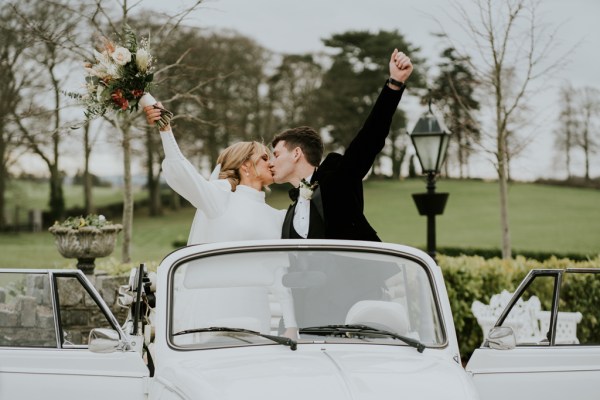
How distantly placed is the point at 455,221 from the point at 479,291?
3659 centimetres

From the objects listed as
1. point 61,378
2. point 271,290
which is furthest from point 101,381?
point 271,290

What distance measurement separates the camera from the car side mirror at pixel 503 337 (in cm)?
445

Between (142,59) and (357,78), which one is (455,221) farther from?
(142,59)

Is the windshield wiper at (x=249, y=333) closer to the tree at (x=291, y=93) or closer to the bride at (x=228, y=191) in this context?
the bride at (x=228, y=191)

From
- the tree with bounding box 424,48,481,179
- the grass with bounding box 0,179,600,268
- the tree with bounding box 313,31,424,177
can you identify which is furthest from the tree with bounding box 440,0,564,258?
the tree with bounding box 313,31,424,177

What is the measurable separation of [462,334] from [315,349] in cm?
911

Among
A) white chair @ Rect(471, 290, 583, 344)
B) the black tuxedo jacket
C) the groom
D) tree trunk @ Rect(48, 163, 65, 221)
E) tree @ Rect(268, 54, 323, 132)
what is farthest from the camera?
tree @ Rect(268, 54, 323, 132)

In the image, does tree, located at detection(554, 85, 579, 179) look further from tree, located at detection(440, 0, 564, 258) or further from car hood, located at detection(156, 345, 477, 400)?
car hood, located at detection(156, 345, 477, 400)

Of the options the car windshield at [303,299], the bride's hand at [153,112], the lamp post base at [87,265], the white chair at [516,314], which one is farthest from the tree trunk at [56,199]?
the car windshield at [303,299]

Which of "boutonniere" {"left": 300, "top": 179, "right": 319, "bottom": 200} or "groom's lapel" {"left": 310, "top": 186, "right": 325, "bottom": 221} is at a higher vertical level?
"boutonniere" {"left": 300, "top": 179, "right": 319, "bottom": 200}

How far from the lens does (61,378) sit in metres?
4.38

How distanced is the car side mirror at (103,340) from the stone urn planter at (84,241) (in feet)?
29.4

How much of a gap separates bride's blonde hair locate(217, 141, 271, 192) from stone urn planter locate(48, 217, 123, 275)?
731 cm

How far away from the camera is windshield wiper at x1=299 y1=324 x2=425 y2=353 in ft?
13.8
